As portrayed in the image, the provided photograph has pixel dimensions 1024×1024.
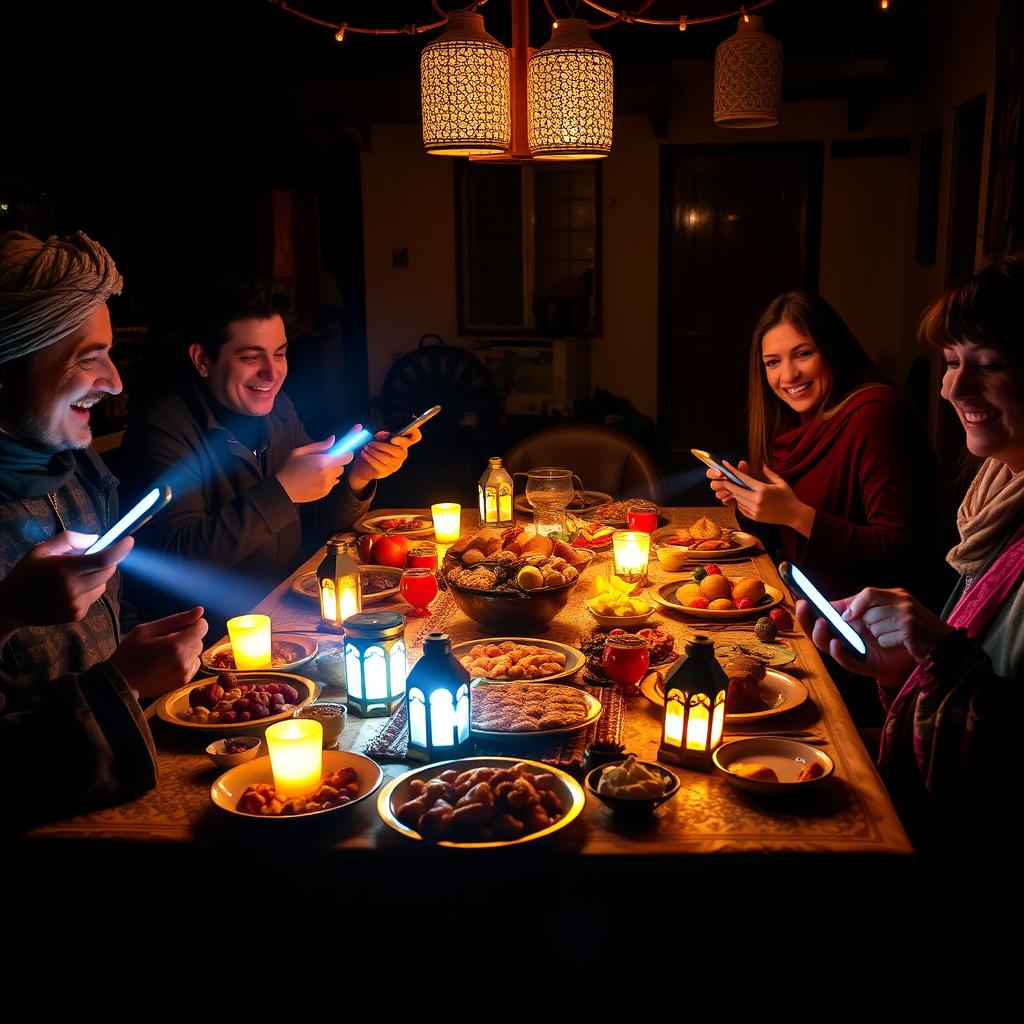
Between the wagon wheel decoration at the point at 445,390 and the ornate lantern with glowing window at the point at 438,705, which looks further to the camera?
the wagon wheel decoration at the point at 445,390

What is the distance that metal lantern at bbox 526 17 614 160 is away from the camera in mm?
2248

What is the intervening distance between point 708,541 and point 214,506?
4.22 feet

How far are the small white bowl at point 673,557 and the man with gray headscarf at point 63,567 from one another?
1.26m

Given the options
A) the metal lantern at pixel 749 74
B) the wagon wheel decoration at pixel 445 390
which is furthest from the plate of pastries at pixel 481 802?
the wagon wheel decoration at pixel 445 390

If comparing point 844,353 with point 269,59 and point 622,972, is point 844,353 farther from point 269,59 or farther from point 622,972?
point 269,59

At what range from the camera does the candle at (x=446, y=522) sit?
2.80 metres

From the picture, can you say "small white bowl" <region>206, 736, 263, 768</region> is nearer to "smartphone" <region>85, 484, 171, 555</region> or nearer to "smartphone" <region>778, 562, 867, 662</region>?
"smartphone" <region>85, 484, 171, 555</region>

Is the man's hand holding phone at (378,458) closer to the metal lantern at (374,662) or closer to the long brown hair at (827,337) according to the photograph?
the long brown hair at (827,337)

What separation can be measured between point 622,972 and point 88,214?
15.9 feet

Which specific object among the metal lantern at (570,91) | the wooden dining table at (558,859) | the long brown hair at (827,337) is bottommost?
the wooden dining table at (558,859)

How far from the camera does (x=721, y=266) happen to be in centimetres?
691

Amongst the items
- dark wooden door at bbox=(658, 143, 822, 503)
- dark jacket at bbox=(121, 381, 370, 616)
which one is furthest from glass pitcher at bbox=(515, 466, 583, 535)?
dark wooden door at bbox=(658, 143, 822, 503)

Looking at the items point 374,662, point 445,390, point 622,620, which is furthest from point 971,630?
point 445,390

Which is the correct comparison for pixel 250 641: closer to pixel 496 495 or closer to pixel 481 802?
pixel 481 802
